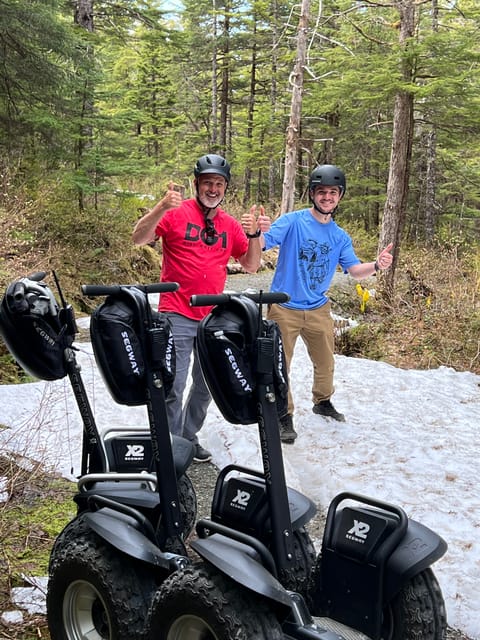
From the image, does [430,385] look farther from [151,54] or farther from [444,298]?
[151,54]

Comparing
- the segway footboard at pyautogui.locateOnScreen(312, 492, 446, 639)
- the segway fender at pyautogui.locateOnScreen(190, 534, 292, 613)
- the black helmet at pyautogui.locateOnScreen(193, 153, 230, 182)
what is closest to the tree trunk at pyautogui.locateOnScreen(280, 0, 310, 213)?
the black helmet at pyautogui.locateOnScreen(193, 153, 230, 182)

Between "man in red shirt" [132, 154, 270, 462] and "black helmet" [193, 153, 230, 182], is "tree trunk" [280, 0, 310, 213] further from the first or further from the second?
"black helmet" [193, 153, 230, 182]

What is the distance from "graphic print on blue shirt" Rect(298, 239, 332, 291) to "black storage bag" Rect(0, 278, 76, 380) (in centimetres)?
293

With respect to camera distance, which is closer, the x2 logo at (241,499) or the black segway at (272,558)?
the black segway at (272,558)

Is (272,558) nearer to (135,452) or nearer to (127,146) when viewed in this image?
(135,452)

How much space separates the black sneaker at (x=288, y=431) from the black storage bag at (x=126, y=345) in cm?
292

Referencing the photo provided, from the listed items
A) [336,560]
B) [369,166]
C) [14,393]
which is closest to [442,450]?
[336,560]

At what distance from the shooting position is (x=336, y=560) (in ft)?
8.49

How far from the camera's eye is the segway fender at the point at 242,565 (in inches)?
80.0

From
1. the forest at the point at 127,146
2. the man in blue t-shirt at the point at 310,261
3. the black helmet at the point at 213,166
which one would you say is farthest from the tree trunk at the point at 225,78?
the black helmet at the point at 213,166

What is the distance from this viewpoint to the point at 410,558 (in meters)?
2.38

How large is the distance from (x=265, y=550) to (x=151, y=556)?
476 mm

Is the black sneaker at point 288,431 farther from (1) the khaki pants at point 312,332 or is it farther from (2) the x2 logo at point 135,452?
(2) the x2 logo at point 135,452

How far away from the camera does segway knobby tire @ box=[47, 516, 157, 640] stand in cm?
234
